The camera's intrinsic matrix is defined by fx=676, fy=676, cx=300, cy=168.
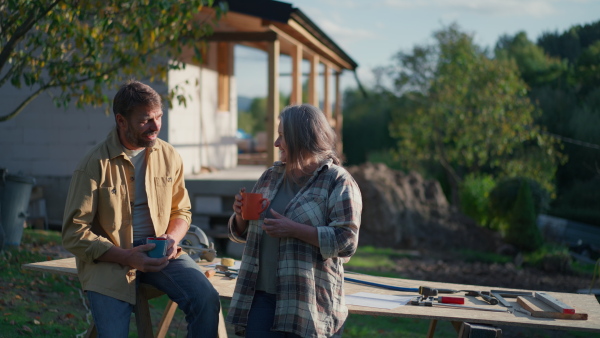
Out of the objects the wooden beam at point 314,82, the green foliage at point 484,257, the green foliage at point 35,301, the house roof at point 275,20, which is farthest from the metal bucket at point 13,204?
the green foliage at point 484,257

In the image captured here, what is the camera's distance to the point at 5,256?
7.18 meters

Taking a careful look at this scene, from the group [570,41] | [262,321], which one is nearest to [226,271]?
[262,321]

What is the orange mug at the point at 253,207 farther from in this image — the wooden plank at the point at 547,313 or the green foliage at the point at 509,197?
the green foliage at the point at 509,197

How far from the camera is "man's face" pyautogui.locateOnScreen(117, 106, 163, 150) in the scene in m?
3.65

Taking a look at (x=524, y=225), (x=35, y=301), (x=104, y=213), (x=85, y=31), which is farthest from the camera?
(x=524, y=225)

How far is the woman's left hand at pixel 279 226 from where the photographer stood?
10.6ft

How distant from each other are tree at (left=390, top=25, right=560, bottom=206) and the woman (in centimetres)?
1398

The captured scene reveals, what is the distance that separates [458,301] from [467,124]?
590 inches

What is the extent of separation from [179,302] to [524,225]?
10.6 meters

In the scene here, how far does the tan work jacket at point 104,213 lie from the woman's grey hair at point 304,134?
0.85 meters

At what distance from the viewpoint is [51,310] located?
5812 mm

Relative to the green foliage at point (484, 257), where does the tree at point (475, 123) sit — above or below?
above

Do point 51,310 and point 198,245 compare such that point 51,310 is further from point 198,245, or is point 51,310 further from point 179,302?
point 179,302

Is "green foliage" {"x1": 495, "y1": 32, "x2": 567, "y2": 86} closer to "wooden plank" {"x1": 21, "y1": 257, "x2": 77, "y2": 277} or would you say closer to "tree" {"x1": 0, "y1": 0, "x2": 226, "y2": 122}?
"tree" {"x1": 0, "y1": 0, "x2": 226, "y2": 122}
